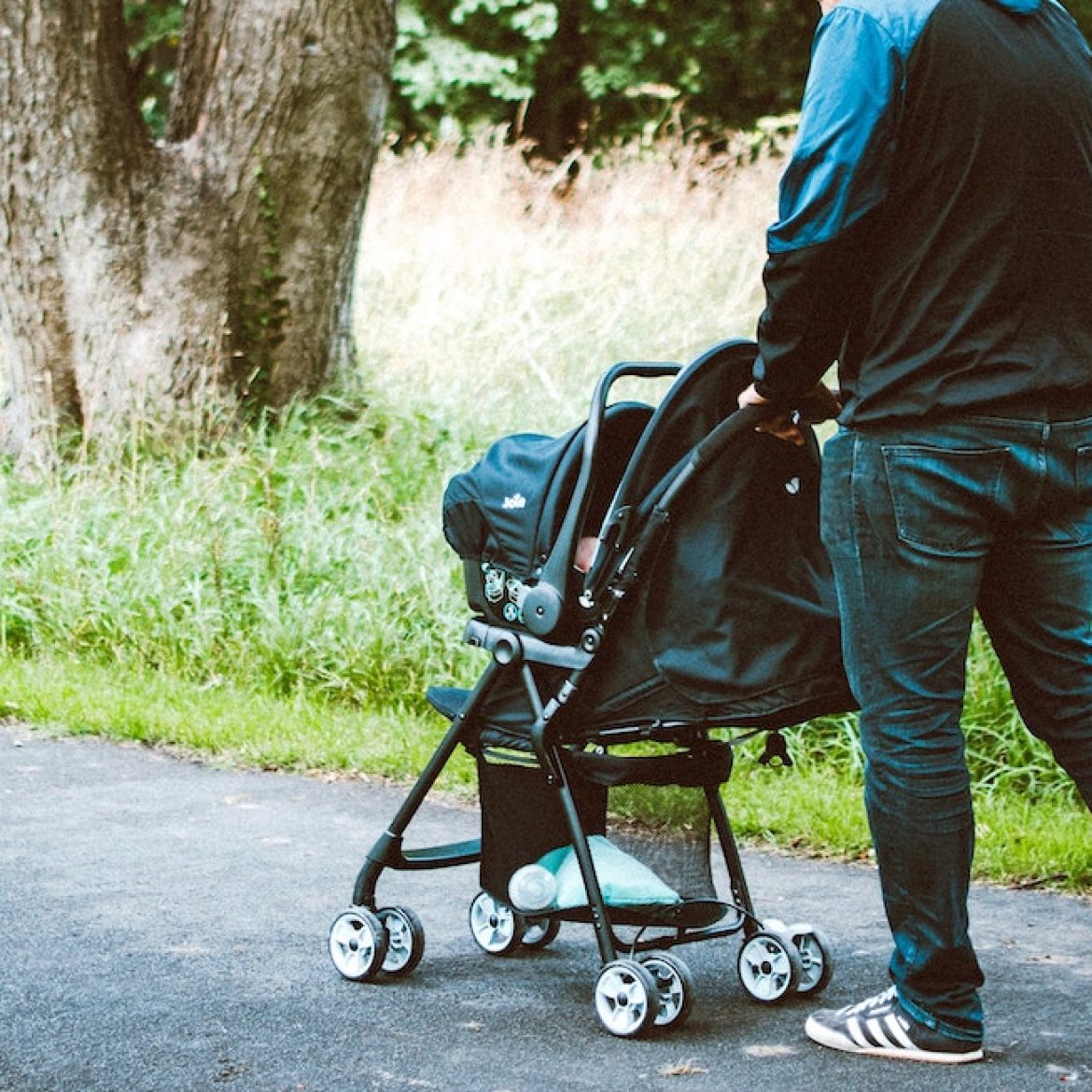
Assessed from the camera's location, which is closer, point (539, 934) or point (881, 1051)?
point (881, 1051)

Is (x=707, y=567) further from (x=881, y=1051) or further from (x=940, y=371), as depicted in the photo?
(x=881, y=1051)

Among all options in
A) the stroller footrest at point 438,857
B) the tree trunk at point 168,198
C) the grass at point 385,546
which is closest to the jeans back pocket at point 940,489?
the stroller footrest at point 438,857

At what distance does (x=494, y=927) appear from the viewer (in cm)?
445

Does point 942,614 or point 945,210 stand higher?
point 945,210

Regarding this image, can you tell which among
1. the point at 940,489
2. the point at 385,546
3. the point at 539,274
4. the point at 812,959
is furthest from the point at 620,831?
the point at 539,274

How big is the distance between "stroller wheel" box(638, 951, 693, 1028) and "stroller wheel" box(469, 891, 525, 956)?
22.8 inches

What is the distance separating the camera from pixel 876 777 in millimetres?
3504

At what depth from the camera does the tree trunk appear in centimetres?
924

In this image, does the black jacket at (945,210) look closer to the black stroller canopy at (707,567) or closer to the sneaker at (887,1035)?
the black stroller canopy at (707,567)

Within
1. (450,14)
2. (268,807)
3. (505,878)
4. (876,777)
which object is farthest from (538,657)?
(450,14)

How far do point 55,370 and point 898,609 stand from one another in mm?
6895

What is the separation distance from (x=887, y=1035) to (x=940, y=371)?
1296 millimetres

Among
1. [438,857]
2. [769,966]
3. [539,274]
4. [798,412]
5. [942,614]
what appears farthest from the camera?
[539,274]

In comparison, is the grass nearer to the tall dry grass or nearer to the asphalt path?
the tall dry grass
